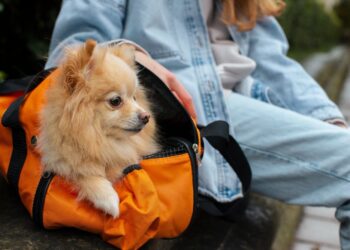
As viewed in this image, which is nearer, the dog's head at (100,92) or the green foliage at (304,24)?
the dog's head at (100,92)

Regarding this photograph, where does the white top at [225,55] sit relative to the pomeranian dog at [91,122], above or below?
below

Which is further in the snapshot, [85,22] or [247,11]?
[247,11]

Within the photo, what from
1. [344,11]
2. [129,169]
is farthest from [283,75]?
[344,11]

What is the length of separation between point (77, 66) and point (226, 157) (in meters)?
0.65

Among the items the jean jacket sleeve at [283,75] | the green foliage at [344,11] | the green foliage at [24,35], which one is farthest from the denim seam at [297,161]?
the green foliage at [344,11]

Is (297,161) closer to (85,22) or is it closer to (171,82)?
(171,82)

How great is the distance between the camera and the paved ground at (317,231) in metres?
2.68

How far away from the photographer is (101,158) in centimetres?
146

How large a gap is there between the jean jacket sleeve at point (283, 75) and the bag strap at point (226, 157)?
536 millimetres

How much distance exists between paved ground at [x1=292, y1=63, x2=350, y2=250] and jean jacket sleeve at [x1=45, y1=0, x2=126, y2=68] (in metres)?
1.49

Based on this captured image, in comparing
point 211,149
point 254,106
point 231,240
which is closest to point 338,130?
point 254,106

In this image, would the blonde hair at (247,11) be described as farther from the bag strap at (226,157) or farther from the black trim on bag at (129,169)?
the black trim on bag at (129,169)

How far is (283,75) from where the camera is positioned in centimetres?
231

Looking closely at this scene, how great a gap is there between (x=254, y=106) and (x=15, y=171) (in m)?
0.94
